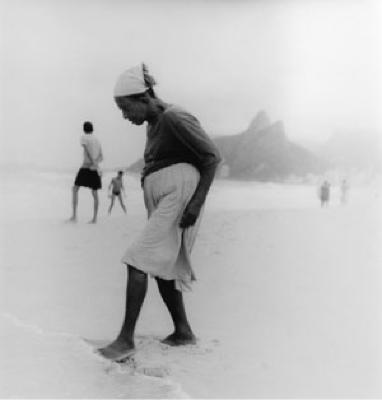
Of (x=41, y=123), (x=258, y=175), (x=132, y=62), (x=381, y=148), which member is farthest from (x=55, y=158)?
(x=381, y=148)

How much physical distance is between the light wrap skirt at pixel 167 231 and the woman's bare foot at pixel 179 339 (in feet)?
0.77

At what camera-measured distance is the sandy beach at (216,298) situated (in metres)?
2.72

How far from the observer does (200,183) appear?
111 inches

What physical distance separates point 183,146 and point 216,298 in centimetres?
86

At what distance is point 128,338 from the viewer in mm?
2785

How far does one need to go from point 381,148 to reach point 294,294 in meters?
0.96

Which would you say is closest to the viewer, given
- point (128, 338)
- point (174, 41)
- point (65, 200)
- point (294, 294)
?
point (128, 338)

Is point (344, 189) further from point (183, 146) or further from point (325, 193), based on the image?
point (183, 146)

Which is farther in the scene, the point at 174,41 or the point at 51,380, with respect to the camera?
the point at 174,41

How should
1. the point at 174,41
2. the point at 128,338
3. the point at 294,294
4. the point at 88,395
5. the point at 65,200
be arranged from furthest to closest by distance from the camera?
the point at 65,200 < the point at 174,41 < the point at 294,294 < the point at 128,338 < the point at 88,395

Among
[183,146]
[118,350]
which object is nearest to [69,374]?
[118,350]

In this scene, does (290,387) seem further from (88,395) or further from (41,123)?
(41,123)

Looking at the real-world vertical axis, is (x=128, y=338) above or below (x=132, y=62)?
below

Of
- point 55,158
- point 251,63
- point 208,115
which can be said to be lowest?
point 55,158
